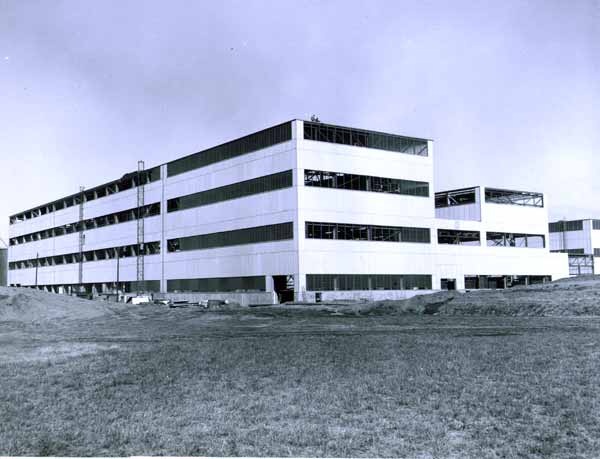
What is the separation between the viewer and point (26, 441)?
747cm

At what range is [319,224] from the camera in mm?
55906

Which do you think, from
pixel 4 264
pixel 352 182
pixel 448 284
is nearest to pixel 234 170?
pixel 352 182

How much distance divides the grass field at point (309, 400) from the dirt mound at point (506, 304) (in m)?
16.5

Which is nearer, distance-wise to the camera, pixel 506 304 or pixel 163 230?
pixel 506 304

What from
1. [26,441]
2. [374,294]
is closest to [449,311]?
[374,294]

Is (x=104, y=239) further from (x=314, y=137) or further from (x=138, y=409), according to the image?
(x=138, y=409)

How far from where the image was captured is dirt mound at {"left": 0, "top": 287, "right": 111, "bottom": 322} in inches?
1501

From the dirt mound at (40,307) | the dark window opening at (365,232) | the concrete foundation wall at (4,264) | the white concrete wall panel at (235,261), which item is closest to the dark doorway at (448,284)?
the dark window opening at (365,232)

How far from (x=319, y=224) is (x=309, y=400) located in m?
46.1

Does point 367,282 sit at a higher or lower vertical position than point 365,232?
lower

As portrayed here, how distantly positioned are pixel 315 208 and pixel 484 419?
47444 millimetres

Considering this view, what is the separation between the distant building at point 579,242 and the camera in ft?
297

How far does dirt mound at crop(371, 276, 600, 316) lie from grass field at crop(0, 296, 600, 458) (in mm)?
16518

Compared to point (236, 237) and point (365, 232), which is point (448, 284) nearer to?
point (365, 232)
